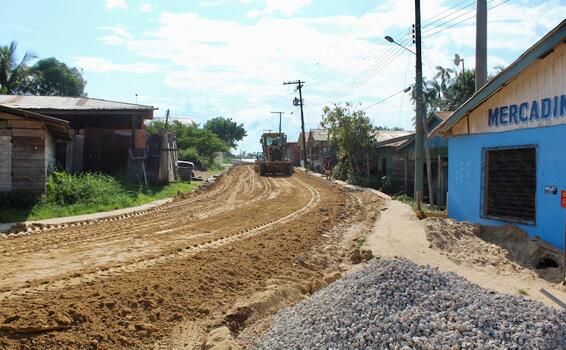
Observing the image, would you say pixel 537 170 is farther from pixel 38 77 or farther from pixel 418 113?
pixel 38 77

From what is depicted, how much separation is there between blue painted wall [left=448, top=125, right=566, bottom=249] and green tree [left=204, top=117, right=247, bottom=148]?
247ft

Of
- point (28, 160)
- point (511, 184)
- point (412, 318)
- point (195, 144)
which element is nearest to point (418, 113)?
point (511, 184)

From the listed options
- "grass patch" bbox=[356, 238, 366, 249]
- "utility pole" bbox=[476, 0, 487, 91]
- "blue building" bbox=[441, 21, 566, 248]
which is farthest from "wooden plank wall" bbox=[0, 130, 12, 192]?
"utility pole" bbox=[476, 0, 487, 91]

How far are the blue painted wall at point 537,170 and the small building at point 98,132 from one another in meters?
14.9

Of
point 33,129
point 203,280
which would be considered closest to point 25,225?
point 33,129

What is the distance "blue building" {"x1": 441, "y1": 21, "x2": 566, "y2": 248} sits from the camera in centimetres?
944

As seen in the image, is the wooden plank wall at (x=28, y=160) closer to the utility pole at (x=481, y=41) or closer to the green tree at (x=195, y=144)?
the utility pole at (x=481, y=41)

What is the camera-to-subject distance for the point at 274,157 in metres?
42.1

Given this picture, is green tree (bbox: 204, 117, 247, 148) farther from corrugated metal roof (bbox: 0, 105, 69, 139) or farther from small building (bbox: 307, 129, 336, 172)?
corrugated metal roof (bbox: 0, 105, 69, 139)

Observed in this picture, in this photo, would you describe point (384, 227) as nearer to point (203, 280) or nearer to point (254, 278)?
point (254, 278)

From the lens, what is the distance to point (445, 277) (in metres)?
6.06

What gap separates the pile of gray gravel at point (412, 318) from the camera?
4.61 metres

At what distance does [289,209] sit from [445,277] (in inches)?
456

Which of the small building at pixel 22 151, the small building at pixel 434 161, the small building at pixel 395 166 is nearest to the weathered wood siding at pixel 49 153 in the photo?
the small building at pixel 22 151
